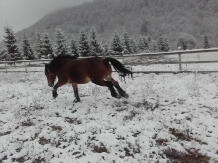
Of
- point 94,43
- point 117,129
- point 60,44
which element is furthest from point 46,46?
point 117,129

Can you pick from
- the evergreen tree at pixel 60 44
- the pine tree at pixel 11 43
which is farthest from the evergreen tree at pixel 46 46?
the pine tree at pixel 11 43

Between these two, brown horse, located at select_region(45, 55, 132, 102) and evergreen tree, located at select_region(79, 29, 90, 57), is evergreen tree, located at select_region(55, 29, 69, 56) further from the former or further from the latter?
brown horse, located at select_region(45, 55, 132, 102)

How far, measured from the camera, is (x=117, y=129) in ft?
14.8

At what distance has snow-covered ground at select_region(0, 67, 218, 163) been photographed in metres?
3.62

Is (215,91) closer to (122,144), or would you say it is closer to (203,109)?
(203,109)

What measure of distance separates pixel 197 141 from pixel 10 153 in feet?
12.3

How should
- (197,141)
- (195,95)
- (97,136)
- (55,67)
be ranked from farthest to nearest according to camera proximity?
(55,67), (195,95), (97,136), (197,141)

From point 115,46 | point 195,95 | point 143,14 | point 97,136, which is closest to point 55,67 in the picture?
point 97,136

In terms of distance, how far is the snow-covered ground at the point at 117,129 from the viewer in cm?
362

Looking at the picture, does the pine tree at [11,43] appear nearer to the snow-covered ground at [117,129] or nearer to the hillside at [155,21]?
the snow-covered ground at [117,129]

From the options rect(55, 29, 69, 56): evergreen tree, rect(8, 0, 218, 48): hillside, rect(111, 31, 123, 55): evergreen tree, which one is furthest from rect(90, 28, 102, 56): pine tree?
rect(8, 0, 218, 48): hillside

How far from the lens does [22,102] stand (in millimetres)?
7254

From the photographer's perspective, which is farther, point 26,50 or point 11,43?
point 26,50

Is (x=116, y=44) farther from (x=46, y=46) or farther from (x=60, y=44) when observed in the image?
(x=46, y=46)
